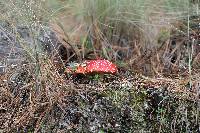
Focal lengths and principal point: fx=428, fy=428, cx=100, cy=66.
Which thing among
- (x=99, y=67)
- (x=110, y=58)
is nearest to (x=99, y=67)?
(x=99, y=67)

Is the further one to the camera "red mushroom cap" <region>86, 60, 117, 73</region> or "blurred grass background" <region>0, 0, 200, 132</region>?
"red mushroom cap" <region>86, 60, 117, 73</region>

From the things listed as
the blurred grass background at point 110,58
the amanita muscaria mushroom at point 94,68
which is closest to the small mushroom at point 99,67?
the amanita muscaria mushroom at point 94,68

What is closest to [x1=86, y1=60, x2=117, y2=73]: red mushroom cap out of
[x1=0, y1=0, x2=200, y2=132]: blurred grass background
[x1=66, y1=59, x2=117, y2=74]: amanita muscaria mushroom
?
[x1=66, y1=59, x2=117, y2=74]: amanita muscaria mushroom

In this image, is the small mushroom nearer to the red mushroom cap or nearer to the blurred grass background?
the red mushroom cap

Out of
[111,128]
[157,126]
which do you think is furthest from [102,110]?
[157,126]

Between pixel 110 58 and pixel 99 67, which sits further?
pixel 110 58

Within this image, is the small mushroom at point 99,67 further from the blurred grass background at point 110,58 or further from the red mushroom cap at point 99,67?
the blurred grass background at point 110,58

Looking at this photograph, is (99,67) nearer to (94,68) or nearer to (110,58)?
(94,68)

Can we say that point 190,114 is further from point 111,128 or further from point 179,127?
point 111,128
